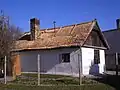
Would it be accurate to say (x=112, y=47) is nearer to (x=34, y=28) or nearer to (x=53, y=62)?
(x=34, y=28)

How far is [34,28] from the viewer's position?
34469mm

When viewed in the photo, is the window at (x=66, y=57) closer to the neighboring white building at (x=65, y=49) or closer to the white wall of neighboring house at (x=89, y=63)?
the neighboring white building at (x=65, y=49)

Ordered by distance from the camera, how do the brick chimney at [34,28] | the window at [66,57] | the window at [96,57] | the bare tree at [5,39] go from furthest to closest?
the brick chimney at [34,28] → the window at [96,57] → the window at [66,57] → the bare tree at [5,39]

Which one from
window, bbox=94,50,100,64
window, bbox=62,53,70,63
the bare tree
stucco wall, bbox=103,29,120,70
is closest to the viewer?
the bare tree

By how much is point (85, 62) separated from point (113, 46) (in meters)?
11.4

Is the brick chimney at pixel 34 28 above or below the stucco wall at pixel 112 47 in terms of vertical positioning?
above

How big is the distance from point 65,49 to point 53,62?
2.19 m

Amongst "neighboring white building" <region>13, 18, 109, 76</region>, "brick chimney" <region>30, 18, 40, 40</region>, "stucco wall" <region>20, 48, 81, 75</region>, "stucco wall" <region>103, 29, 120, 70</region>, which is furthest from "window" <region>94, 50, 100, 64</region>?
"brick chimney" <region>30, 18, 40, 40</region>

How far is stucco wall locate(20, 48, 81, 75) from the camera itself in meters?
28.6

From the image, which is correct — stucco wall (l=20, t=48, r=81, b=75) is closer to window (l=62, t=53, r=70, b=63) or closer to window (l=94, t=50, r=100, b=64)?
window (l=62, t=53, r=70, b=63)

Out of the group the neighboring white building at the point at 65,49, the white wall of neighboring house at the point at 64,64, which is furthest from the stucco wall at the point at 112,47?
the white wall of neighboring house at the point at 64,64

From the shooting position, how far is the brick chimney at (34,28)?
3453 cm

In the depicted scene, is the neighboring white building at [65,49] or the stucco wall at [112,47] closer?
the neighboring white building at [65,49]

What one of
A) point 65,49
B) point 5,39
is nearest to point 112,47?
point 65,49
